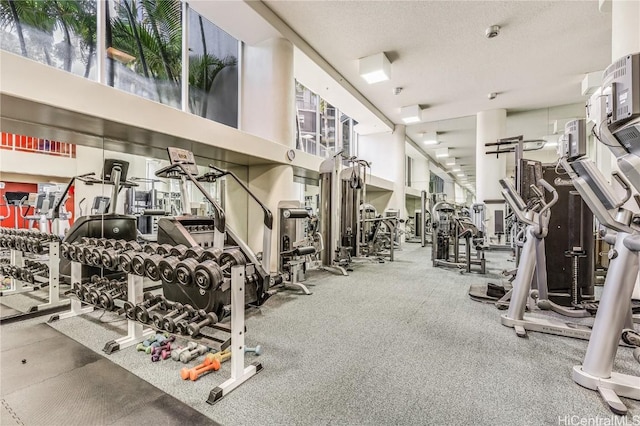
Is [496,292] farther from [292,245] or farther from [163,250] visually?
[163,250]

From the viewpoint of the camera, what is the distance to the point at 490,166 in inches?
356

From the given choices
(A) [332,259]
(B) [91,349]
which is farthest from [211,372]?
(A) [332,259]

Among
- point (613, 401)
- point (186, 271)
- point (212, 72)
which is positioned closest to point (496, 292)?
point (613, 401)

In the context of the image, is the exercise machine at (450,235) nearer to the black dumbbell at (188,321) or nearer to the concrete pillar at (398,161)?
the concrete pillar at (398,161)

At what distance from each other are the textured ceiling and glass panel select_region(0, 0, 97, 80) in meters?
2.58

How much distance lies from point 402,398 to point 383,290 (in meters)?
2.49

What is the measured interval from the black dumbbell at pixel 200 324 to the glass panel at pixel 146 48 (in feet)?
10.7

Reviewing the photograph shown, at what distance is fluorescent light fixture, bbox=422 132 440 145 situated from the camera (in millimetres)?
12060

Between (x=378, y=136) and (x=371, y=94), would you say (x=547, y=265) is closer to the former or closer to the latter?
(x=371, y=94)

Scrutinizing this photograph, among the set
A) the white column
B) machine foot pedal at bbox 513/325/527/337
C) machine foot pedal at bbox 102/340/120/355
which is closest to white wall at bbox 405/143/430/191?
the white column

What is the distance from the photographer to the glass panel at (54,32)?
2955 millimetres

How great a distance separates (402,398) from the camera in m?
1.70

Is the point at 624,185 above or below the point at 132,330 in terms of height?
above

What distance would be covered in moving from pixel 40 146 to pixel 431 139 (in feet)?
40.7
